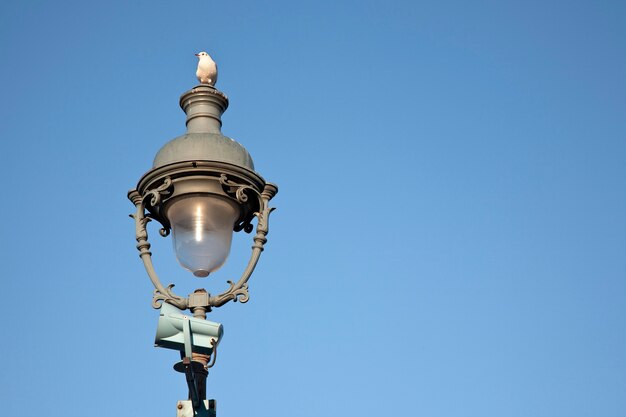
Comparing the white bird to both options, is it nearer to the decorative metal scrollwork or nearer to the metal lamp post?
the metal lamp post

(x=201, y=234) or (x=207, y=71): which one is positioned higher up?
(x=207, y=71)

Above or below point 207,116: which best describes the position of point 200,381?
below

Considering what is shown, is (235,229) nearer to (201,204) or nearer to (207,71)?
(201,204)

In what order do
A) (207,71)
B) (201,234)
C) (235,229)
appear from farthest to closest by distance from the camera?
1. (207,71)
2. (235,229)
3. (201,234)

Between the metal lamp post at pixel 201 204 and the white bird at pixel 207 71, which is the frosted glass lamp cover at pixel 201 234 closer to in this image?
the metal lamp post at pixel 201 204

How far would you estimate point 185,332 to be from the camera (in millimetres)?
7555

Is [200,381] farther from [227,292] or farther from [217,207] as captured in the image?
[217,207]

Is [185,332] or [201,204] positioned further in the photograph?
[201,204]

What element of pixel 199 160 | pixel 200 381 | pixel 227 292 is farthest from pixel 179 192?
pixel 200 381

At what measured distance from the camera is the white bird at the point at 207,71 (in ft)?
31.3

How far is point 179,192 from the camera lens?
27.7 ft

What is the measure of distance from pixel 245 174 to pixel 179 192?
484 millimetres

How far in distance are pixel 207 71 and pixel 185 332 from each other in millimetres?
2741

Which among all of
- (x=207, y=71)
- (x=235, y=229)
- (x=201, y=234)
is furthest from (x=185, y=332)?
(x=207, y=71)
